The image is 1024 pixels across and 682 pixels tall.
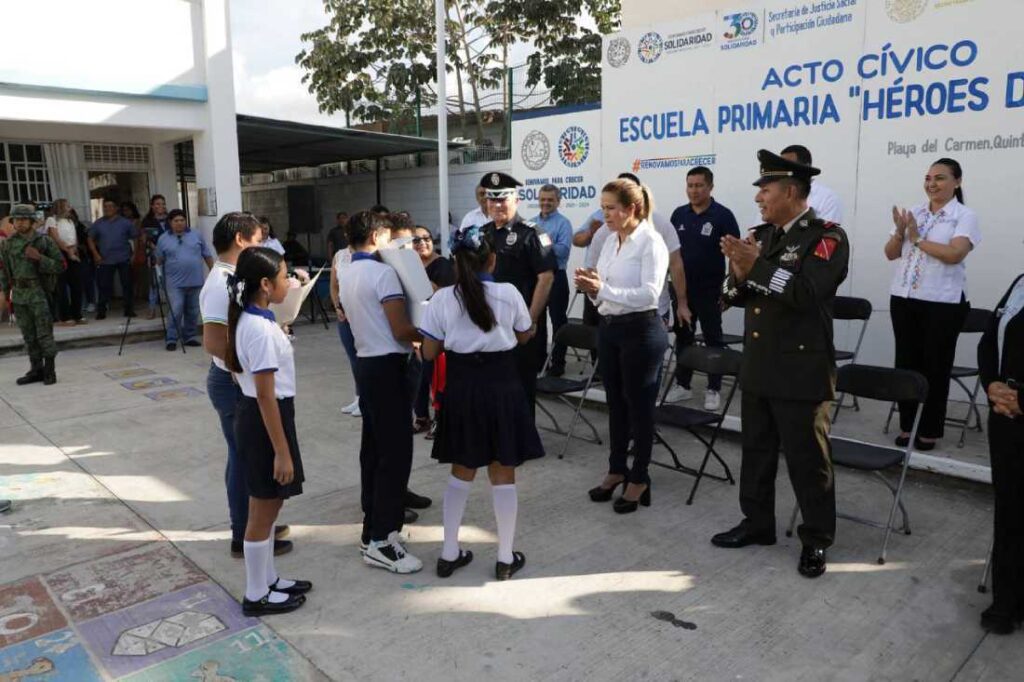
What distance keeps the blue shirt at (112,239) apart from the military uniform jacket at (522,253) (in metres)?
7.80

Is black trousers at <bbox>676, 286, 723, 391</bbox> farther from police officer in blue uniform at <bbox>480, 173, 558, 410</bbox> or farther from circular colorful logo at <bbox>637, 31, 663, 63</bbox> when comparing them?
circular colorful logo at <bbox>637, 31, 663, 63</bbox>

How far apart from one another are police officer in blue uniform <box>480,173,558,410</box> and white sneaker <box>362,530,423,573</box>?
161 centimetres

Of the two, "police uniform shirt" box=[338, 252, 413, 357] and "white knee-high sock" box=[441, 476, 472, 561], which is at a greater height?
"police uniform shirt" box=[338, 252, 413, 357]

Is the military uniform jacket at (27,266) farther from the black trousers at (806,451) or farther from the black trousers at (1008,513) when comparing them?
the black trousers at (1008,513)

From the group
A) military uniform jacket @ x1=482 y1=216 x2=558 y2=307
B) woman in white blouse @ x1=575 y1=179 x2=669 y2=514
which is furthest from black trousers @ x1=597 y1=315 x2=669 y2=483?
military uniform jacket @ x1=482 y1=216 x2=558 y2=307

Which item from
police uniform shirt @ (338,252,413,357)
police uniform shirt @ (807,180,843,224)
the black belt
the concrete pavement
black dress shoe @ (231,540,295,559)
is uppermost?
police uniform shirt @ (807,180,843,224)

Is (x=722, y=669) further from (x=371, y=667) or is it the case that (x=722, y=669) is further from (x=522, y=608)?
(x=371, y=667)

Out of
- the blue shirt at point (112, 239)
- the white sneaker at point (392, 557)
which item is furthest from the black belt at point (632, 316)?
the blue shirt at point (112, 239)

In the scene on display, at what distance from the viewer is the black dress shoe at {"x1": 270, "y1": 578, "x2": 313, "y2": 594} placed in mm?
3184

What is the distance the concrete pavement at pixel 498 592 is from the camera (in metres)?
2.78

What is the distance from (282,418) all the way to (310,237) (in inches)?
662

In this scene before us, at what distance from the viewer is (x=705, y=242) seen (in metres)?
5.85

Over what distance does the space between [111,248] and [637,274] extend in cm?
910

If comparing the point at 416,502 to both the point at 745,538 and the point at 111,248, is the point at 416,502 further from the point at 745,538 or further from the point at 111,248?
the point at 111,248
